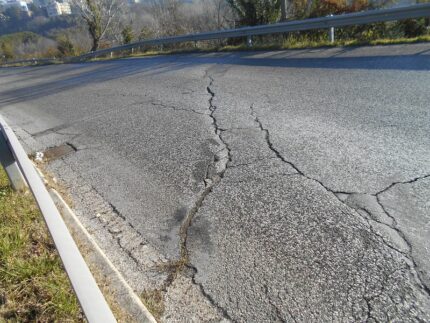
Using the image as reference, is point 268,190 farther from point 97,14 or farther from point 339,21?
point 97,14

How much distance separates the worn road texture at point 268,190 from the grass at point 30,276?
1.39 ft

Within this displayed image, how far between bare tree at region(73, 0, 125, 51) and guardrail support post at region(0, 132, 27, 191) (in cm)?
2746

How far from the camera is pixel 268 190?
330 centimetres

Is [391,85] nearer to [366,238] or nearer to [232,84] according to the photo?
[232,84]

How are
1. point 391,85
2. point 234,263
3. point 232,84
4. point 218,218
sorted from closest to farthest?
point 234,263, point 218,218, point 391,85, point 232,84

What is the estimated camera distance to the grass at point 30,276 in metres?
2.22

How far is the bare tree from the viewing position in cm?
2728

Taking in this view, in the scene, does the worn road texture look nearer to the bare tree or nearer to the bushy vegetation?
the bushy vegetation

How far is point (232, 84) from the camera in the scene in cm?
709

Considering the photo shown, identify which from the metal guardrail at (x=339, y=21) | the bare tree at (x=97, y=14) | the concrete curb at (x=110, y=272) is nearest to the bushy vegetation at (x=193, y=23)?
the bare tree at (x=97, y=14)

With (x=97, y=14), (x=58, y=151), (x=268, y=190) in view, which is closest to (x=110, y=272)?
(x=268, y=190)

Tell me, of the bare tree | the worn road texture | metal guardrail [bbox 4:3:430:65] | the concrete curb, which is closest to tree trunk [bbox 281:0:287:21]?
metal guardrail [bbox 4:3:430:65]

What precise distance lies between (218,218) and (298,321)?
1203mm

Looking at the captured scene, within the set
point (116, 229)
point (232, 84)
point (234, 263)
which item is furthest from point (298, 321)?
point (232, 84)
